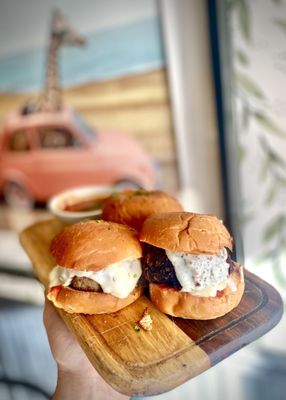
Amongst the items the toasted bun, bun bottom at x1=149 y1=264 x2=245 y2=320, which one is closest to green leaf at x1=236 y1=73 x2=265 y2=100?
the toasted bun

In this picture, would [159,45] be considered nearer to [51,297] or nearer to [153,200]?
[153,200]

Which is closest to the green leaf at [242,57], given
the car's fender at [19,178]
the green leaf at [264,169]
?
the green leaf at [264,169]

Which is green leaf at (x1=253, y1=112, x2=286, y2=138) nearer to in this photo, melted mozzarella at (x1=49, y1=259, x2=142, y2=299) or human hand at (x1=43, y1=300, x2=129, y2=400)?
melted mozzarella at (x1=49, y1=259, x2=142, y2=299)

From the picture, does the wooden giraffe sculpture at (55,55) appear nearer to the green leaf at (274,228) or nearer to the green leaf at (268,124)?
the green leaf at (268,124)

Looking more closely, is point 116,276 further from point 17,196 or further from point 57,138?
point 17,196

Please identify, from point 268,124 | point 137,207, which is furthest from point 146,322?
point 268,124

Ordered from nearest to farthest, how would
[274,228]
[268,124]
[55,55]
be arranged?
[268,124]
[274,228]
[55,55]
